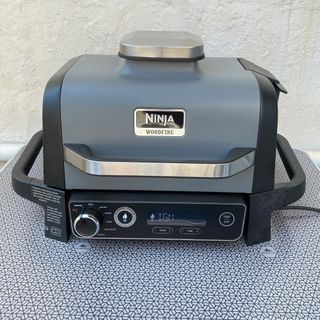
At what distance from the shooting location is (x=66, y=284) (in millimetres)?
544

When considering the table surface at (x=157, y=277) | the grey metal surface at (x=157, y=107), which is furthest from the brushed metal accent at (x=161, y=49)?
the table surface at (x=157, y=277)

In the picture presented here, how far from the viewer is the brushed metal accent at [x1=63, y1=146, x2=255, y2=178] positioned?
534 mm

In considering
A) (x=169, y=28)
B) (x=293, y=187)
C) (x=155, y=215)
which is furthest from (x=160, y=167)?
(x=169, y=28)

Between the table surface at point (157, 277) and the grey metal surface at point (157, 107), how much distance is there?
0.11m

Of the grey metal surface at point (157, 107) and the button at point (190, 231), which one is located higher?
the grey metal surface at point (157, 107)

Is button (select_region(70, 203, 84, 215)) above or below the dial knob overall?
above

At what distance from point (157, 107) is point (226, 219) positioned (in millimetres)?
181

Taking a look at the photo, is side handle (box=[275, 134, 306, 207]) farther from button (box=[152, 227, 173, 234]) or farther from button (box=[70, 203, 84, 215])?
button (box=[70, 203, 84, 215])

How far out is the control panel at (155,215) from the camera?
564 mm

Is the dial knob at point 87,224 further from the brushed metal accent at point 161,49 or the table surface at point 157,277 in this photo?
the brushed metal accent at point 161,49

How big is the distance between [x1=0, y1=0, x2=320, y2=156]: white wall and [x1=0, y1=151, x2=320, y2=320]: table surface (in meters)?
0.38

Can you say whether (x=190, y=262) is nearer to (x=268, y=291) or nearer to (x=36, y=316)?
(x=268, y=291)

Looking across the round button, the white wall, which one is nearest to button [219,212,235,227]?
the round button

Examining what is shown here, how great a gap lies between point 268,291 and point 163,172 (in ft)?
0.67
